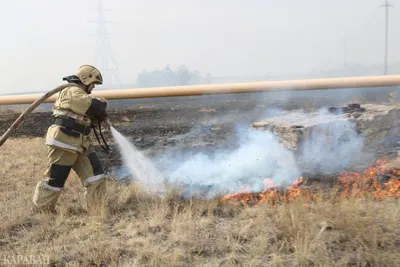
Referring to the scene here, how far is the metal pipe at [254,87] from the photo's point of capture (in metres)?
7.40

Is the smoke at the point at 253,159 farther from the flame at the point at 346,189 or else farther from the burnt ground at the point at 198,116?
the burnt ground at the point at 198,116

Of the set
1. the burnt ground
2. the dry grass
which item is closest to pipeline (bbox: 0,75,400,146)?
the burnt ground

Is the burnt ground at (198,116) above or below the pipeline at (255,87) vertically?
below

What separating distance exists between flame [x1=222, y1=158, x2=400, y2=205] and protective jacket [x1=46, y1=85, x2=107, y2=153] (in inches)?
77.2

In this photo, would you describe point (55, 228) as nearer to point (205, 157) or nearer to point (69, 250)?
point (69, 250)

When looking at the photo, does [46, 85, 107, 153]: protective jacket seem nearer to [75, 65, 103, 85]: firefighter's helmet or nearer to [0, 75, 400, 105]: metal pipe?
[75, 65, 103, 85]: firefighter's helmet

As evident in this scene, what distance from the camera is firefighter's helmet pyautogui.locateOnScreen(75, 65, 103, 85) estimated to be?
445cm

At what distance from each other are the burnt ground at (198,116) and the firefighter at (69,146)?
242 centimetres

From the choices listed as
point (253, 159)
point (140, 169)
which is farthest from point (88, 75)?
point (253, 159)

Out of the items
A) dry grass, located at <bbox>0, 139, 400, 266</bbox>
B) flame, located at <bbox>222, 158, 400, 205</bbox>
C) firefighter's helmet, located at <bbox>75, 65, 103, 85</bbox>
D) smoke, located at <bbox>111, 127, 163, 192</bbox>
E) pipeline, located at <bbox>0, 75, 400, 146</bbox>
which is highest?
firefighter's helmet, located at <bbox>75, 65, 103, 85</bbox>

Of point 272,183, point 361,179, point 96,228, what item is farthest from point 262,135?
point 96,228

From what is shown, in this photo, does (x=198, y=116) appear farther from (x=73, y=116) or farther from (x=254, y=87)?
(x=73, y=116)

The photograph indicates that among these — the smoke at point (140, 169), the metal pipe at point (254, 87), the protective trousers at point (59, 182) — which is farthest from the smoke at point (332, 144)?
the protective trousers at point (59, 182)

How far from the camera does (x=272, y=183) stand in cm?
516
